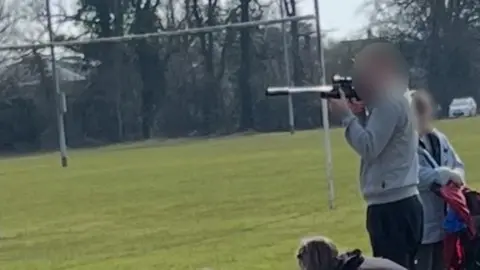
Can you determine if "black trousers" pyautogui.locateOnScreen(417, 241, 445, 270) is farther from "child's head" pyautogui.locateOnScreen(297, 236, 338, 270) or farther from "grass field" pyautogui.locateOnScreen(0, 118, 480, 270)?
"grass field" pyautogui.locateOnScreen(0, 118, 480, 270)

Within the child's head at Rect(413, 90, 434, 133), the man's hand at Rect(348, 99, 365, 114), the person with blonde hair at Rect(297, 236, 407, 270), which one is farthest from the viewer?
the child's head at Rect(413, 90, 434, 133)

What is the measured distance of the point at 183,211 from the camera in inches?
827

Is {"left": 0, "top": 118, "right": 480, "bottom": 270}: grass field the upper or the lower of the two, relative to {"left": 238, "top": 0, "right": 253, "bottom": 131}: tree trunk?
lower

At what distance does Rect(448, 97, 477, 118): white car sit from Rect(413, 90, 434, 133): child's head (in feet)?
177

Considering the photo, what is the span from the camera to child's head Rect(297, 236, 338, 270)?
618 centimetres

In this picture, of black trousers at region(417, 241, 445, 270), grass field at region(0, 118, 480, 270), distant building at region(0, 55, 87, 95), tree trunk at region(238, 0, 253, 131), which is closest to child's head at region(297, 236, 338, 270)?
black trousers at region(417, 241, 445, 270)

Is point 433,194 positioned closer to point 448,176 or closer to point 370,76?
point 448,176

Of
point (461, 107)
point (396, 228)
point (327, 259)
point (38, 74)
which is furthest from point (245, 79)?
point (327, 259)

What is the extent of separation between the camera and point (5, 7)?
63969 millimetres

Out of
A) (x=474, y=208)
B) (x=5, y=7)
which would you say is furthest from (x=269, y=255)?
(x=5, y=7)

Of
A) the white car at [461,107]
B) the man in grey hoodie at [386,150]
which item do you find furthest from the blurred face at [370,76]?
the white car at [461,107]

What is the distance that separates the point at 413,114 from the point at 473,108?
58.0 metres

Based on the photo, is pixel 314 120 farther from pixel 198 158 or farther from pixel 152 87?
pixel 198 158

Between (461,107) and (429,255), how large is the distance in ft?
181
